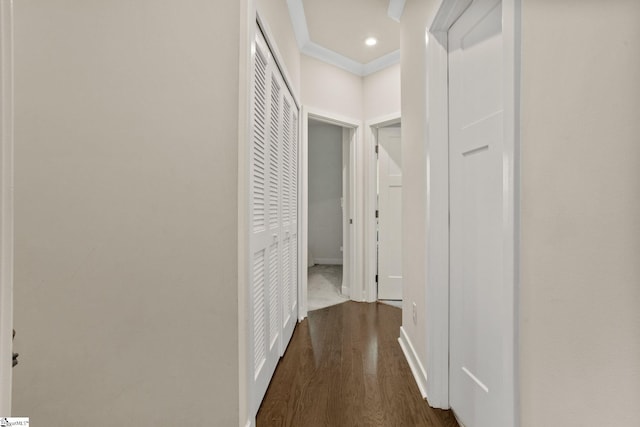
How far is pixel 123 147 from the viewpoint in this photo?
132cm

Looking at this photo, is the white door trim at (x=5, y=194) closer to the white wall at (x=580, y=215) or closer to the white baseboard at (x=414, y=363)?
the white wall at (x=580, y=215)

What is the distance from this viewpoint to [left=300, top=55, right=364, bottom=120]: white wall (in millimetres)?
3119

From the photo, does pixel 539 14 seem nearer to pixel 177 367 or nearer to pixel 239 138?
pixel 239 138

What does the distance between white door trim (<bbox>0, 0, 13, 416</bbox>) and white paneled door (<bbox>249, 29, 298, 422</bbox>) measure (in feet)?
3.26

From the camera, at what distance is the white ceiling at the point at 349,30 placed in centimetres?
254

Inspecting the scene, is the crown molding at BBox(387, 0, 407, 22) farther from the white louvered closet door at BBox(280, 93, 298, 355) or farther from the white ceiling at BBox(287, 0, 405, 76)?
the white louvered closet door at BBox(280, 93, 298, 355)

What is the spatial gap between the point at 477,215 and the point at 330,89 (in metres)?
2.39

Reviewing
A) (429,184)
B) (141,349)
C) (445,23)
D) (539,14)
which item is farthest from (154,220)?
(445,23)

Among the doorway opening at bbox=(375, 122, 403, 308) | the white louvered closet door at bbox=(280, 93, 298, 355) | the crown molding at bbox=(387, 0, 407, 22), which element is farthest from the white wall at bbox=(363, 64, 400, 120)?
the white louvered closet door at bbox=(280, 93, 298, 355)

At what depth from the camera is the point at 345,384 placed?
1900 mm

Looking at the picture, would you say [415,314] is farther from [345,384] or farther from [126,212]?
[126,212]

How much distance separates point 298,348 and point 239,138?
1.74 metres

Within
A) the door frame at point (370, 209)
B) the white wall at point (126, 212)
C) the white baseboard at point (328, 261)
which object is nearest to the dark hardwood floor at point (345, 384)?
the white wall at point (126, 212)

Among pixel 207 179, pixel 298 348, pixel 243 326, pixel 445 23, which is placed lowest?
pixel 298 348
